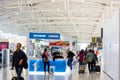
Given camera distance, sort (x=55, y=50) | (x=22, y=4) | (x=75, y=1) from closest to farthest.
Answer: (x=55, y=50)
(x=75, y=1)
(x=22, y=4)

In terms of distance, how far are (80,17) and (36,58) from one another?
12.9 meters

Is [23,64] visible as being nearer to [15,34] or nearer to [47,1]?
[47,1]

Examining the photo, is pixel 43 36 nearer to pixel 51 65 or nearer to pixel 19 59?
pixel 51 65

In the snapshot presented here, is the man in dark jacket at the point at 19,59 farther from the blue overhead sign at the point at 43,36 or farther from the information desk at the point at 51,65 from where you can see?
the blue overhead sign at the point at 43,36

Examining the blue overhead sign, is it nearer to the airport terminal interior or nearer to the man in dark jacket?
the airport terminal interior

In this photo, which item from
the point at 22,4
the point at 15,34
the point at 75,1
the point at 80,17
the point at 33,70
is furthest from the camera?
the point at 15,34

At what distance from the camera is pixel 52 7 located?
940 inches

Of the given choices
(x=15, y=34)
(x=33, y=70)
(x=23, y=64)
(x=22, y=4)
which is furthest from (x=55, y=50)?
(x=15, y=34)

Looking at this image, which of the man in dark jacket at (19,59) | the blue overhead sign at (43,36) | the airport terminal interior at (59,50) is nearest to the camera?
the man in dark jacket at (19,59)

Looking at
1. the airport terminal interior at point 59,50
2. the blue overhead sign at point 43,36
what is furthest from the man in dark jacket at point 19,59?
the blue overhead sign at point 43,36

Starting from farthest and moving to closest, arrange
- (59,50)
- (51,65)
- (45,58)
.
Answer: (59,50) < (51,65) < (45,58)

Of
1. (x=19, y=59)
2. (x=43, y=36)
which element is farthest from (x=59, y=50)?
(x=19, y=59)

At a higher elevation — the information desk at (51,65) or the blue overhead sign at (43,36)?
the blue overhead sign at (43,36)

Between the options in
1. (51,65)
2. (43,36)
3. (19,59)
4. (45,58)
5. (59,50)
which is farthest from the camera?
(59,50)
